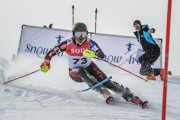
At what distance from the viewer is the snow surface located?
17.4ft

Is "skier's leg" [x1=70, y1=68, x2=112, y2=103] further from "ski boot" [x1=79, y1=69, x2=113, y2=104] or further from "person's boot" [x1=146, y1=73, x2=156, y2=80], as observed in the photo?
"person's boot" [x1=146, y1=73, x2=156, y2=80]

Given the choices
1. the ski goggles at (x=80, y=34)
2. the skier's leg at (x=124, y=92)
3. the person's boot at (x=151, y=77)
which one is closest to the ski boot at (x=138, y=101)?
the skier's leg at (x=124, y=92)

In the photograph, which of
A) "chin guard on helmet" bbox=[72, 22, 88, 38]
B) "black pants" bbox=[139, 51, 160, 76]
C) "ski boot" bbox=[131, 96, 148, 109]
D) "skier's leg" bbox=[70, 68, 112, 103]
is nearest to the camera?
"ski boot" bbox=[131, 96, 148, 109]

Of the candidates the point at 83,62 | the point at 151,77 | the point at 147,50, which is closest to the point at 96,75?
the point at 83,62

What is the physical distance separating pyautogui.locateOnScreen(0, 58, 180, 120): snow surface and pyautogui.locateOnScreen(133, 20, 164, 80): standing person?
70 centimetres

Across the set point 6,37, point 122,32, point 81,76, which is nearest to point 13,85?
point 81,76

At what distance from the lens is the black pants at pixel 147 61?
975 cm

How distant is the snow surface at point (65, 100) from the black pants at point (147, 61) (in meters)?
0.78

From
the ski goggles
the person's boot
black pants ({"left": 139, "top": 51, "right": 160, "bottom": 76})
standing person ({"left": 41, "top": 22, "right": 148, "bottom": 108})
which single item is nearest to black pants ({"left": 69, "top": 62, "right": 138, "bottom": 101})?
standing person ({"left": 41, "top": 22, "right": 148, "bottom": 108})

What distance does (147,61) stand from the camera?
991 cm

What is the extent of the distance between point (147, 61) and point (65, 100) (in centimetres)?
409

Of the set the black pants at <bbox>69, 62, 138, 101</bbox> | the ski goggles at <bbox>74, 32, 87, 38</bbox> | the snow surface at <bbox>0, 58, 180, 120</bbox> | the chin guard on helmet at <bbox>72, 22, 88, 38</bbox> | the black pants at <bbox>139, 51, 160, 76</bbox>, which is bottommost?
the snow surface at <bbox>0, 58, 180, 120</bbox>

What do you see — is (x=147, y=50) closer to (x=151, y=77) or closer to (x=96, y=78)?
(x=151, y=77)

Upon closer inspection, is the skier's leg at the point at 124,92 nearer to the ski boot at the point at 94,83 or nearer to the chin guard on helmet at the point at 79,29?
the ski boot at the point at 94,83
